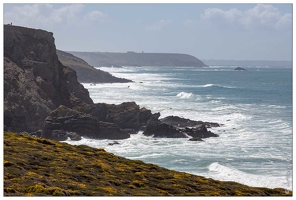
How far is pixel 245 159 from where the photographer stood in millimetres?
46188

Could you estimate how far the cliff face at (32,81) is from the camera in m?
61.9

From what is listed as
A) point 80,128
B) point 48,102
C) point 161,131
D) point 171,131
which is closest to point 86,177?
point 80,128

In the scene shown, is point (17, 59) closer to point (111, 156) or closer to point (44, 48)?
point (44, 48)

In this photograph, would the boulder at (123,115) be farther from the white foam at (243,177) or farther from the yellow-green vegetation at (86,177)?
the yellow-green vegetation at (86,177)

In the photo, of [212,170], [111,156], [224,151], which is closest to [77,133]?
[224,151]

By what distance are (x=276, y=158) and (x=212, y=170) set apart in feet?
25.6

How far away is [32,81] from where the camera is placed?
69625mm

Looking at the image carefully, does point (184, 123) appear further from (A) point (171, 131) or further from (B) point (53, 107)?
(B) point (53, 107)

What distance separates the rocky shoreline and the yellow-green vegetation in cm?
3088

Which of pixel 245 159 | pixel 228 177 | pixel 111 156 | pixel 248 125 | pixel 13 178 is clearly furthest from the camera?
pixel 248 125

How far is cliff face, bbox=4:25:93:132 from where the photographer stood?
61938 millimetres

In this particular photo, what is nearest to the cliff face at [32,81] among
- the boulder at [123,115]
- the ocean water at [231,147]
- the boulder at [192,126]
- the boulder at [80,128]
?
the boulder at [80,128]

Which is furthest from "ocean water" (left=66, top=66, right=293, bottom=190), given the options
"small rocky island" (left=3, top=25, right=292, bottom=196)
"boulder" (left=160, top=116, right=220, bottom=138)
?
"small rocky island" (left=3, top=25, right=292, bottom=196)

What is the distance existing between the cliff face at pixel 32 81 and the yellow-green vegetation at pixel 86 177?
33779 mm
